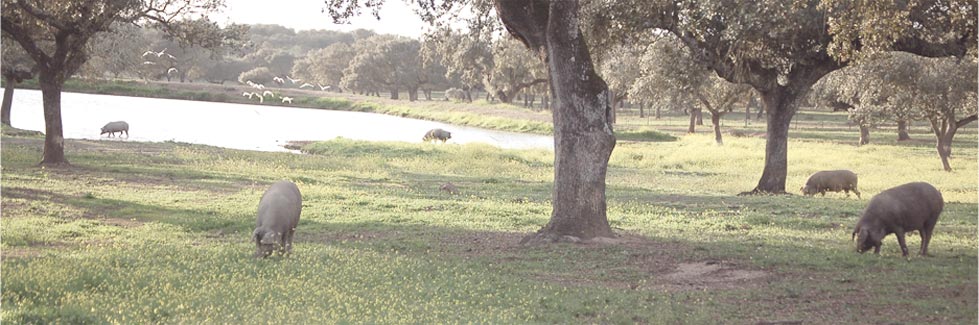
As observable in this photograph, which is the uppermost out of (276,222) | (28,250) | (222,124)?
(276,222)

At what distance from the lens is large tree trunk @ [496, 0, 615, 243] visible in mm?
16578

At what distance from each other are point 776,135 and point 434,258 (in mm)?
16366

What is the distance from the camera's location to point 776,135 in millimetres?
27953

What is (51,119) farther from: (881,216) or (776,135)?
(881,216)

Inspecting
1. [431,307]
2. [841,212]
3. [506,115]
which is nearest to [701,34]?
[841,212]

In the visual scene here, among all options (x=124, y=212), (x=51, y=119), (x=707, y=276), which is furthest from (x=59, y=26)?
(x=707, y=276)

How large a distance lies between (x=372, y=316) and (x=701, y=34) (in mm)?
17709

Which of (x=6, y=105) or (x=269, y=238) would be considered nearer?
(x=269, y=238)

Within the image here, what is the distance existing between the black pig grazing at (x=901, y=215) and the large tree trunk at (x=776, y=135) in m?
12.5

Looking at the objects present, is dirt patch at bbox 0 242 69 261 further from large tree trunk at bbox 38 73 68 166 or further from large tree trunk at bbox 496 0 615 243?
large tree trunk at bbox 38 73 68 166

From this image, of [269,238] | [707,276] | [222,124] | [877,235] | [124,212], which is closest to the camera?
[707,276]

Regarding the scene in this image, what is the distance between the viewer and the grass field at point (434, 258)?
1089cm

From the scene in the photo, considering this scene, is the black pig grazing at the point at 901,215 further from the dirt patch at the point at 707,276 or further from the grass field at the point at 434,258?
the dirt patch at the point at 707,276

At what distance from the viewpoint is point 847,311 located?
11242 mm
